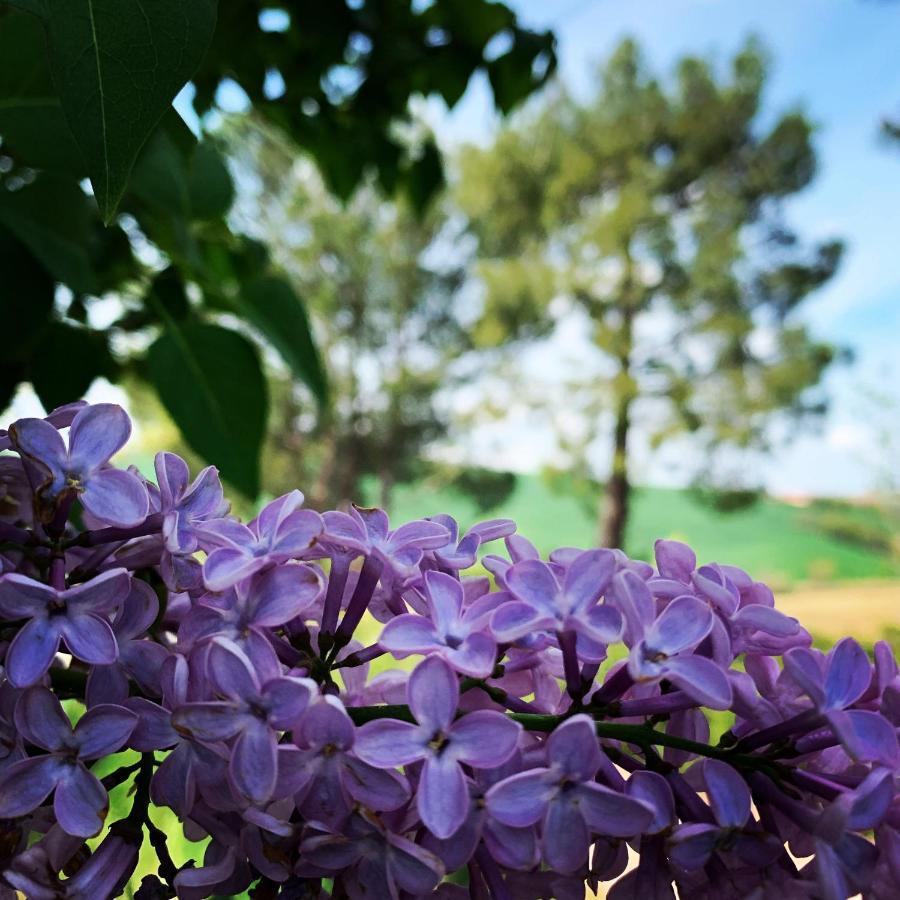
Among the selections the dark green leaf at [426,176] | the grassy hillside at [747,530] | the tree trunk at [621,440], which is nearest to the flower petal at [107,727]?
the dark green leaf at [426,176]

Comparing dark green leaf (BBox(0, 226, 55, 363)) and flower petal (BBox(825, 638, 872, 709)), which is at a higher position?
dark green leaf (BBox(0, 226, 55, 363))

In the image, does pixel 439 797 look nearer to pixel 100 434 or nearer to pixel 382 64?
pixel 100 434

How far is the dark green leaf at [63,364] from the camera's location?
35cm

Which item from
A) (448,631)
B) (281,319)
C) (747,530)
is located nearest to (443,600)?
(448,631)

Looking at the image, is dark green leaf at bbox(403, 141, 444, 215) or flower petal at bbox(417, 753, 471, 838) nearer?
flower petal at bbox(417, 753, 471, 838)

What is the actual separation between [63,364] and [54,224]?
5cm

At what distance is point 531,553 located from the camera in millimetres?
161

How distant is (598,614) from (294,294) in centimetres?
33

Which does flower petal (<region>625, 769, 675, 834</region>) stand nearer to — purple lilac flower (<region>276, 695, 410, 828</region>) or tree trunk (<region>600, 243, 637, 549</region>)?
purple lilac flower (<region>276, 695, 410, 828</region>)

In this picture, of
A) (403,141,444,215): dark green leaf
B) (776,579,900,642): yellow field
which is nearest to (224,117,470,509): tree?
(776,579,900,642): yellow field

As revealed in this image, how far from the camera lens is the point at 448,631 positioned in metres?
0.14

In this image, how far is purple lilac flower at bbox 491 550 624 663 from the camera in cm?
13

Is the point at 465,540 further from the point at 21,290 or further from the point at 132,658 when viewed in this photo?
the point at 21,290

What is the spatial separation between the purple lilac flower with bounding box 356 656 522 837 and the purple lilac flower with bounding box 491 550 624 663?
0.04ft
